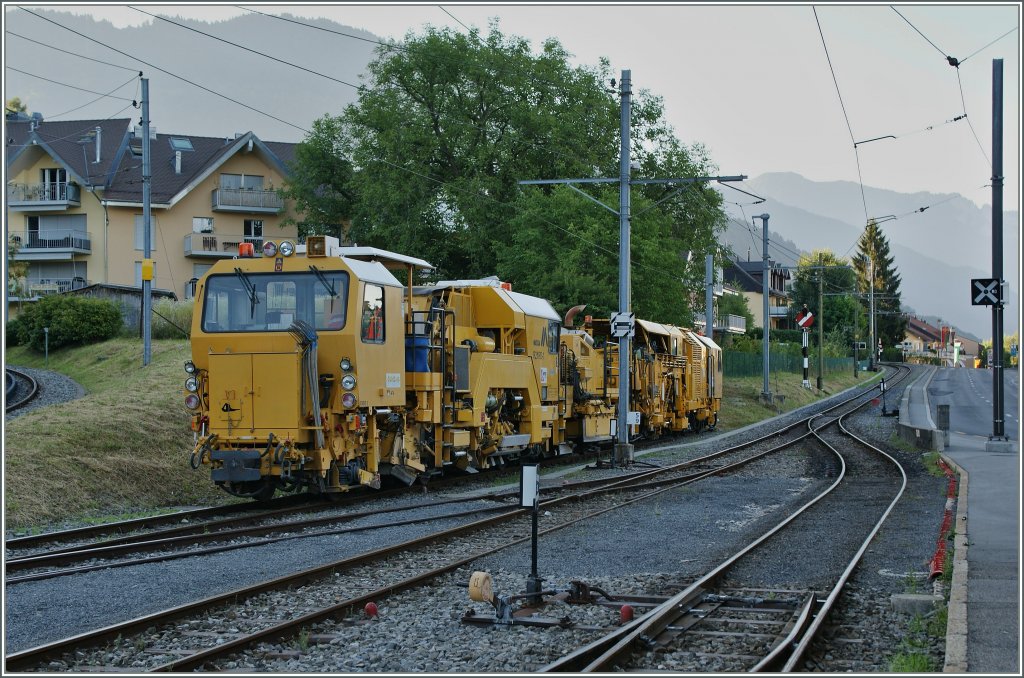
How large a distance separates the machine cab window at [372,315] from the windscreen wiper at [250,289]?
1.53 m

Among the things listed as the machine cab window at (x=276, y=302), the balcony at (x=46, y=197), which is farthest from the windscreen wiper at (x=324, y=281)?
the balcony at (x=46, y=197)

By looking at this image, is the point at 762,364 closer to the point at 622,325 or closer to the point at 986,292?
the point at 986,292

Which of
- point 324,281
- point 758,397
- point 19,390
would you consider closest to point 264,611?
point 324,281

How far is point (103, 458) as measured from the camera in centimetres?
1689

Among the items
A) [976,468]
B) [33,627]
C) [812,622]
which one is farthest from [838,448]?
[33,627]

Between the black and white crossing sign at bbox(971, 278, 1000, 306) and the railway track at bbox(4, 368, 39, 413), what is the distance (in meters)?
20.0

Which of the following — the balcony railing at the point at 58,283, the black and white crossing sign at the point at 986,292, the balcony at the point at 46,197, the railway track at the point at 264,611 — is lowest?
the railway track at the point at 264,611

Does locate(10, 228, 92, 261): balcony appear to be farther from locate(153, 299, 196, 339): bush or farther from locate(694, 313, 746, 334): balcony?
locate(694, 313, 746, 334): balcony

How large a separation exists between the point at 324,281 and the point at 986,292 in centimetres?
1429

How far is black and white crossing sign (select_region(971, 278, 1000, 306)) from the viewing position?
70.8 feet

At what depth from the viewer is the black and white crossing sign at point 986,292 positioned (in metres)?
21.6

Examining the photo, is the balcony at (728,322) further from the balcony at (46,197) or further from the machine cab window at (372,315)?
the machine cab window at (372,315)

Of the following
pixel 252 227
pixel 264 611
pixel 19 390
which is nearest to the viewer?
pixel 264 611

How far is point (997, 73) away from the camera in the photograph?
23.0m
